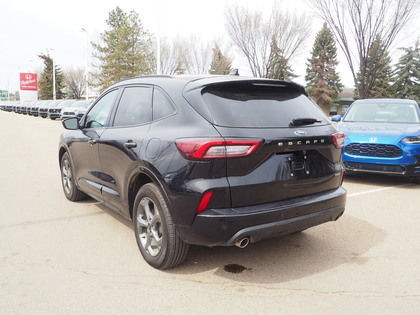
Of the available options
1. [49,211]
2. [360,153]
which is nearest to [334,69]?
[360,153]

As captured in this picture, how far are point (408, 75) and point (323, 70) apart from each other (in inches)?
465

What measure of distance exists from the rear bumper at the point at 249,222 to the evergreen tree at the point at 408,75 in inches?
1884

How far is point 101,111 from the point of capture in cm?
463

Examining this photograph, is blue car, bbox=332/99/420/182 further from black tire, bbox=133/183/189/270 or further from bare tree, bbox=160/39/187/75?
bare tree, bbox=160/39/187/75

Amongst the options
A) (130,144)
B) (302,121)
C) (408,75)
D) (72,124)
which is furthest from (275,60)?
(408,75)

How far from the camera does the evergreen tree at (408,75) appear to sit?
4491 cm

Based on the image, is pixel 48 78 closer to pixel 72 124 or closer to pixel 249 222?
pixel 72 124

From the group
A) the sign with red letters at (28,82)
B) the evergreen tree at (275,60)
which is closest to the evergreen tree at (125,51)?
the evergreen tree at (275,60)

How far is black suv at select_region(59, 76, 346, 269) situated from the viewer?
2.91 metres

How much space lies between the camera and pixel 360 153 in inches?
274

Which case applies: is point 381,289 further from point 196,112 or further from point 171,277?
point 196,112

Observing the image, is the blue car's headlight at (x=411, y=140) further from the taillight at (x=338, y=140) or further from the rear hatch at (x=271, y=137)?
the rear hatch at (x=271, y=137)

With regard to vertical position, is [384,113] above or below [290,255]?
above

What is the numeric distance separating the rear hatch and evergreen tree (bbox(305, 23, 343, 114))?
170 feet
